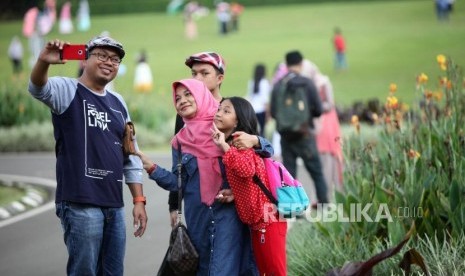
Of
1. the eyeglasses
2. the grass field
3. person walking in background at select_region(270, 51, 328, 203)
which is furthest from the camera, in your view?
the grass field

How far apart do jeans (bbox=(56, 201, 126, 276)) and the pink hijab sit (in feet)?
1.91

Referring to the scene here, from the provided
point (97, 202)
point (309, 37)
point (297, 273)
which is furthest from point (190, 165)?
point (309, 37)

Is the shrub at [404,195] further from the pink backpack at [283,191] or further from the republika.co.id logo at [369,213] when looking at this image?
the pink backpack at [283,191]

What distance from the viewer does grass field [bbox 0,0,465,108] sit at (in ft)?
139

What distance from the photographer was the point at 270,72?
44.6 meters

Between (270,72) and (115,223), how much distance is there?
125 ft

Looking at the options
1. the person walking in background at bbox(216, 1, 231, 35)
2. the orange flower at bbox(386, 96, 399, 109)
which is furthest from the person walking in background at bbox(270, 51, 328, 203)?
the person walking in background at bbox(216, 1, 231, 35)

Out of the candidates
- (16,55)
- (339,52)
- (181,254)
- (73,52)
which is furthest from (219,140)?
(16,55)

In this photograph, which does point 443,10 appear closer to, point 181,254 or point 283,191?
point 283,191

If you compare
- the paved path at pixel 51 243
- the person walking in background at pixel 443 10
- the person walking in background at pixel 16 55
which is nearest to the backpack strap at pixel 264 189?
the paved path at pixel 51 243

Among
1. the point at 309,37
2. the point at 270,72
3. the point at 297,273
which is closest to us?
the point at 297,273

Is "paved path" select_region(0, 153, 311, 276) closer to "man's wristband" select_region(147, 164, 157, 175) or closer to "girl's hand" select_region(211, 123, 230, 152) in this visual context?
"man's wristband" select_region(147, 164, 157, 175)

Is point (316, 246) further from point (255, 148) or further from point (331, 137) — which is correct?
point (331, 137)

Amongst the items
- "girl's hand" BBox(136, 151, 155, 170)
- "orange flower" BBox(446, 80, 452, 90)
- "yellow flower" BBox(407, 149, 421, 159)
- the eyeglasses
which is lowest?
"yellow flower" BBox(407, 149, 421, 159)
